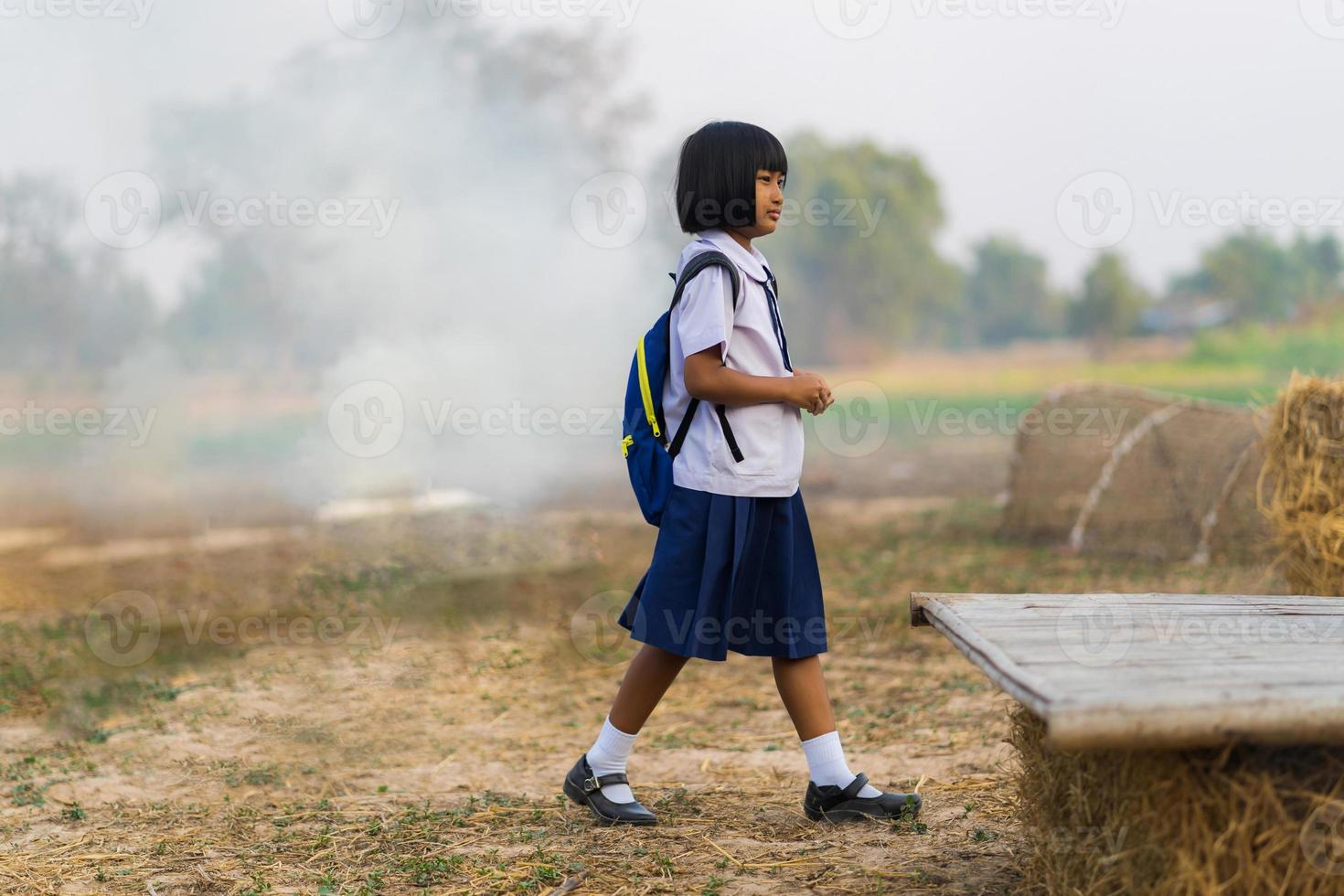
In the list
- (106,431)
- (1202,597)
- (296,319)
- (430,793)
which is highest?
(296,319)

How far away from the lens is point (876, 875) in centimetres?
253

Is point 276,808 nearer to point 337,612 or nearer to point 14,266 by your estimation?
point 337,612

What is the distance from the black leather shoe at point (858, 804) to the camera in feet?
9.49

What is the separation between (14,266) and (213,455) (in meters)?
2.08

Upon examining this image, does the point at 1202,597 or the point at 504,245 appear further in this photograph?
the point at 504,245

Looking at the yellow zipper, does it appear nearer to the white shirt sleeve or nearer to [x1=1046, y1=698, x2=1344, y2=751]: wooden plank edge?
the white shirt sleeve

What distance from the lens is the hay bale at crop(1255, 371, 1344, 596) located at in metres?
4.64

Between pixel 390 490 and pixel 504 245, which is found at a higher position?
pixel 504 245

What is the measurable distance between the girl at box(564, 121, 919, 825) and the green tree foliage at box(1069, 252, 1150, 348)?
32.4 metres

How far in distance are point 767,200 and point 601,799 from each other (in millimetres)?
1466

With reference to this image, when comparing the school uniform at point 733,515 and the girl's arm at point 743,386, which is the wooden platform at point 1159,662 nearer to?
the school uniform at point 733,515

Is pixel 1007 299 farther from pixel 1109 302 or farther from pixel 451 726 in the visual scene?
pixel 451 726

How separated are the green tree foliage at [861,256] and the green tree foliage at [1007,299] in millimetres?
1243

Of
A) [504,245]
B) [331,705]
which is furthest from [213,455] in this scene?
[331,705]
